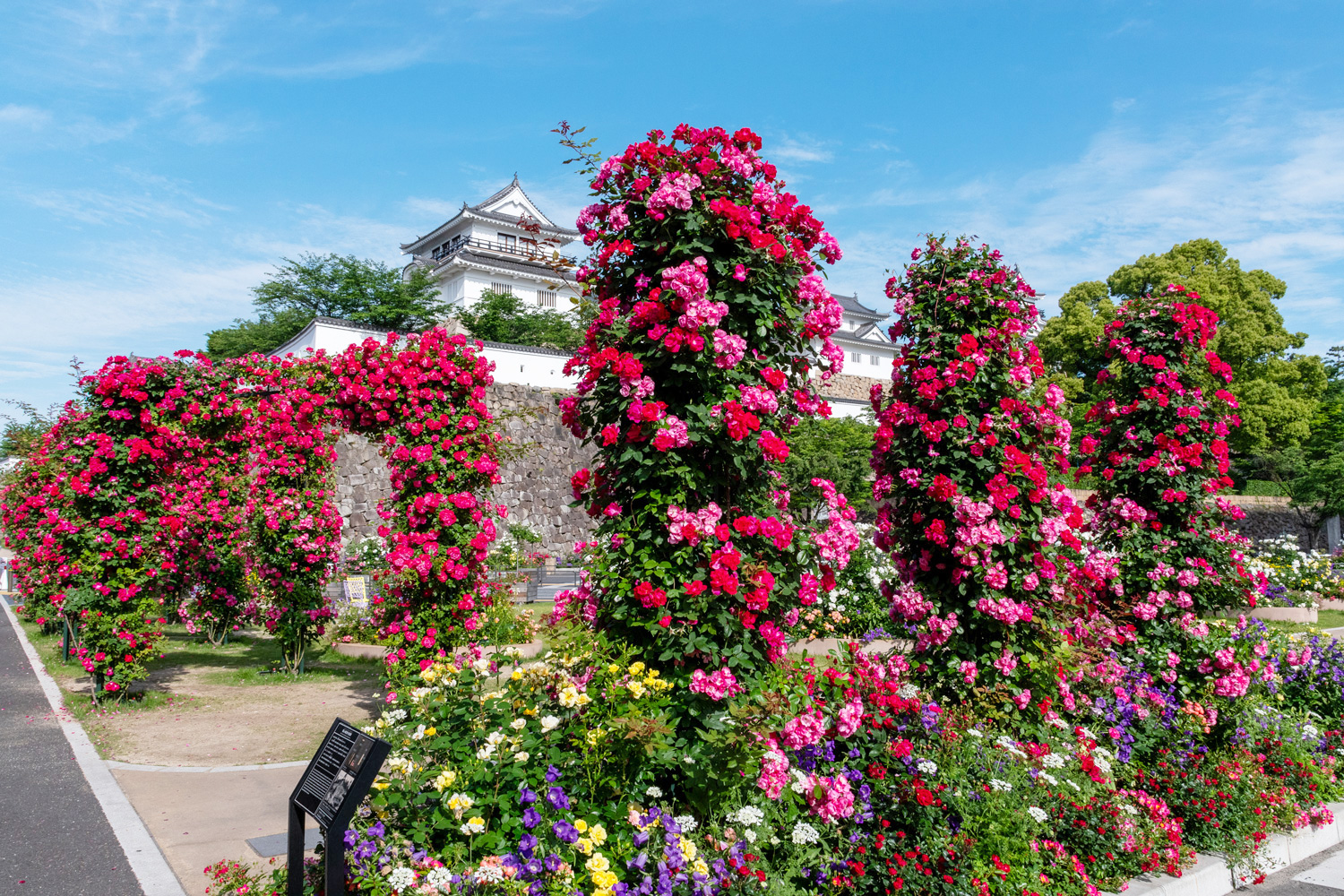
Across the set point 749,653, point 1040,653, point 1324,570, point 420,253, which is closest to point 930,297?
point 1040,653

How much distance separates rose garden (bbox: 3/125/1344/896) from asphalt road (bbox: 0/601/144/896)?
157 centimetres

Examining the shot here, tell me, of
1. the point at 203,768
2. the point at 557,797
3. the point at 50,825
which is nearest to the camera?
the point at 557,797

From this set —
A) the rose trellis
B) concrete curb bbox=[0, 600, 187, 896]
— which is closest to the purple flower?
concrete curb bbox=[0, 600, 187, 896]

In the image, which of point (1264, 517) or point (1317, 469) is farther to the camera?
Result: point (1264, 517)

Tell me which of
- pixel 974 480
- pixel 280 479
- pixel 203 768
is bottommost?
pixel 203 768

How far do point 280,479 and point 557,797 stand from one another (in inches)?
310

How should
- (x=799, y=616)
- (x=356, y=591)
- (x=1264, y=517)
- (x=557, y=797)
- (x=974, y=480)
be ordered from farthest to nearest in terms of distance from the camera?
(x=1264, y=517) → (x=356, y=591) → (x=799, y=616) → (x=974, y=480) → (x=557, y=797)

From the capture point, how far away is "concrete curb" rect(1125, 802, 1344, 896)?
3869mm

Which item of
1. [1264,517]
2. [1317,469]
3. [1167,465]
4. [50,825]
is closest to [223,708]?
[50,825]

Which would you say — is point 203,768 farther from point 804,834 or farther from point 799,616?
point 804,834

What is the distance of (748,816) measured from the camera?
10.3ft

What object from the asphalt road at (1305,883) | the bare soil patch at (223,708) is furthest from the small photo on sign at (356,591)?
the asphalt road at (1305,883)

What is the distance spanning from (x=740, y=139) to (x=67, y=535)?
7.73m

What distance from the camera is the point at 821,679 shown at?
399 cm
